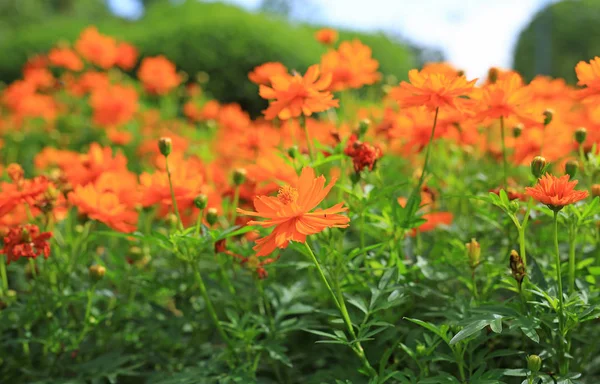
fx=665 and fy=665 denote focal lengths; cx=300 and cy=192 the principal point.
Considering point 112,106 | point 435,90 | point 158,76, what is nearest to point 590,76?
point 435,90

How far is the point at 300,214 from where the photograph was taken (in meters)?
1.03

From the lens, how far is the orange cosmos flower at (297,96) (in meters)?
1.35

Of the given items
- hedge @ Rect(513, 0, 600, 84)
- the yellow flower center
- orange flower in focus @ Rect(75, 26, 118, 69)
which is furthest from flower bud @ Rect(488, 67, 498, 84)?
hedge @ Rect(513, 0, 600, 84)

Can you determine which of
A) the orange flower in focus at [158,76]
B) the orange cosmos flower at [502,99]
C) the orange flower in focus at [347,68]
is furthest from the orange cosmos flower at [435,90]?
the orange flower in focus at [158,76]

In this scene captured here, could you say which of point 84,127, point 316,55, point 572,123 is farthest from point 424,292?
point 316,55

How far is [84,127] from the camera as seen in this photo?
13.4ft

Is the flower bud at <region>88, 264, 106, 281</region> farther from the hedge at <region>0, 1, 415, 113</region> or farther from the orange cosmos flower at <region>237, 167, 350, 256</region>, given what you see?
the hedge at <region>0, 1, 415, 113</region>

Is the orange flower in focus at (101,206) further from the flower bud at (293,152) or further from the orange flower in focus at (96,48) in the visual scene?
the orange flower in focus at (96,48)

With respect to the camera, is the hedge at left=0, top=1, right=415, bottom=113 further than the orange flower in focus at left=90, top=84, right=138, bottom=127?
Yes

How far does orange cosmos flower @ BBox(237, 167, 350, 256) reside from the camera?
3.31 feet

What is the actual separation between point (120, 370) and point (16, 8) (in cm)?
2280

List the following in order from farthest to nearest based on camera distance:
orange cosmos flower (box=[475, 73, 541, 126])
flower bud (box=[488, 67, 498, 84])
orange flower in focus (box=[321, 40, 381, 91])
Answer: orange flower in focus (box=[321, 40, 381, 91]) < flower bud (box=[488, 67, 498, 84]) < orange cosmos flower (box=[475, 73, 541, 126])

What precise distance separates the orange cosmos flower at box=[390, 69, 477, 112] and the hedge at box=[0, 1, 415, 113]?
4.98 m

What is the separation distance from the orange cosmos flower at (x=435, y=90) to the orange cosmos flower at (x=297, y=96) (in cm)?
17
